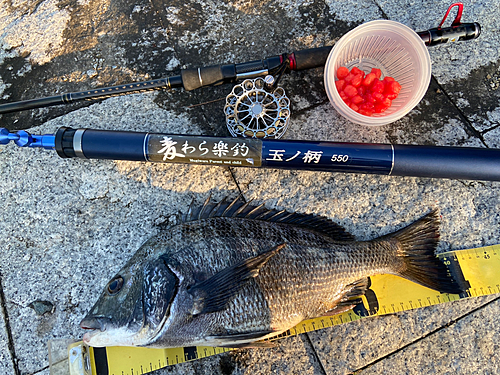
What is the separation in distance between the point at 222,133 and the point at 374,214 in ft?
4.21

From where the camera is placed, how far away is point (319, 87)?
2.43 metres

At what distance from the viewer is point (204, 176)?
2.27 metres

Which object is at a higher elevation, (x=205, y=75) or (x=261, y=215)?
(x=205, y=75)

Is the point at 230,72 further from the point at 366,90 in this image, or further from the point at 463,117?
the point at 463,117

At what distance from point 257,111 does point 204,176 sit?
24.1 inches

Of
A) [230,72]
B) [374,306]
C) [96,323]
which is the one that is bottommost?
[374,306]

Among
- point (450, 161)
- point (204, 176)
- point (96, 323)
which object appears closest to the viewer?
point (96, 323)

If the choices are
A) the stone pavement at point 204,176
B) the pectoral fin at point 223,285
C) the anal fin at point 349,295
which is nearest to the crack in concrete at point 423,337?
the stone pavement at point 204,176

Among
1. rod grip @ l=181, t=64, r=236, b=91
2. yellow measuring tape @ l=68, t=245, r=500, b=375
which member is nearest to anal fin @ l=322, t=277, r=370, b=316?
yellow measuring tape @ l=68, t=245, r=500, b=375

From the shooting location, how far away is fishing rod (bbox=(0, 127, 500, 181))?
6.31ft

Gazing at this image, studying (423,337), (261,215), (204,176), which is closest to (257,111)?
(204,176)

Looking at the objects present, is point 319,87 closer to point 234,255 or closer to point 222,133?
point 222,133

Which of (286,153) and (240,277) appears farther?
(286,153)

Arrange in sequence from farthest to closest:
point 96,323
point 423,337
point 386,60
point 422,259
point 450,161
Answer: point 386,60 < point 423,337 < point 422,259 < point 450,161 < point 96,323
